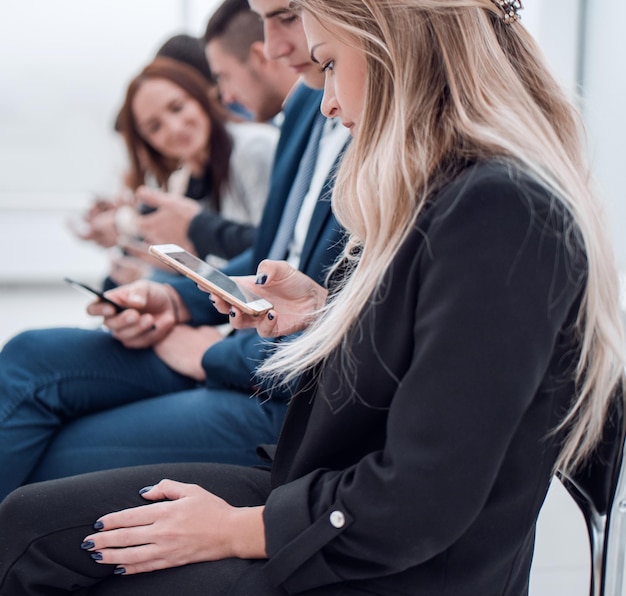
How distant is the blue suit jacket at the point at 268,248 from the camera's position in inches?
47.8

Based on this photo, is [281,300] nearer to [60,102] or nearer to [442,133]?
[442,133]

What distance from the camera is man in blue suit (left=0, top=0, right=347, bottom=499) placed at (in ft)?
3.95

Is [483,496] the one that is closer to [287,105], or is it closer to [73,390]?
[73,390]

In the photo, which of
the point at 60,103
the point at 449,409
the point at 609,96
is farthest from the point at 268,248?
the point at 60,103

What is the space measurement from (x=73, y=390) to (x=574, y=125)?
2.84 feet

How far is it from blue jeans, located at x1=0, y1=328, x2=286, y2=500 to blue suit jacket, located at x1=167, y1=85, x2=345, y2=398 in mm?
43

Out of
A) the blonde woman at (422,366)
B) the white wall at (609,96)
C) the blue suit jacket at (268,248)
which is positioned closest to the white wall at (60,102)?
the white wall at (609,96)

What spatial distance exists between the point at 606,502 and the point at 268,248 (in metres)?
0.84

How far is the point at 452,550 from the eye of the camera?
77 cm

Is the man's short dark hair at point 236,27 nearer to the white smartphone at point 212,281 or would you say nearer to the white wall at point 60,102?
the white smartphone at point 212,281

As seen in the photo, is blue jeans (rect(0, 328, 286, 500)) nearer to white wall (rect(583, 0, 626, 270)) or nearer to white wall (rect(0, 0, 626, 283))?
white wall (rect(583, 0, 626, 270))

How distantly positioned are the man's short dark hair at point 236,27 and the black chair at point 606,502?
153cm

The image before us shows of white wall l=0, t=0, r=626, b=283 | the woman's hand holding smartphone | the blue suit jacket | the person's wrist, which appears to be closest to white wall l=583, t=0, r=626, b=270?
the blue suit jacket

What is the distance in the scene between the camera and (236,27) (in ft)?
6.94
